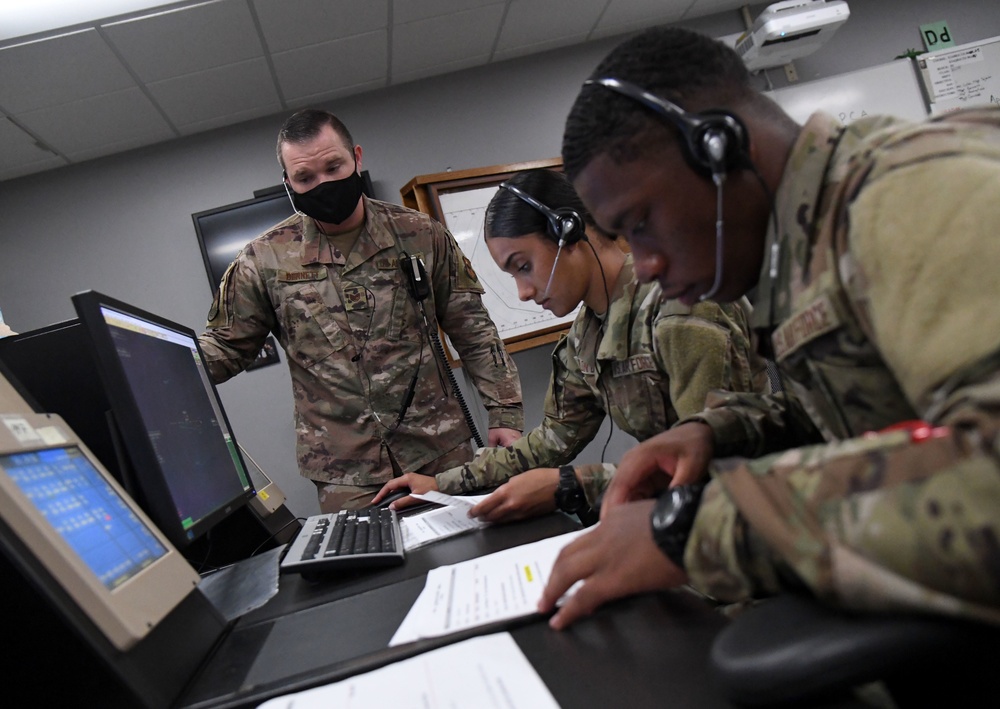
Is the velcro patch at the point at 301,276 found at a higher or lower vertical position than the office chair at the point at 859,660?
higher

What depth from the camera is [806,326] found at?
2.07ft

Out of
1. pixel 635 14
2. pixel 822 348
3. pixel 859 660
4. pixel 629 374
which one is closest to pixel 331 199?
pixel 629 374

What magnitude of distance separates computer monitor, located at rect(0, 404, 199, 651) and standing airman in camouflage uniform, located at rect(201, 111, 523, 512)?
1.09 m

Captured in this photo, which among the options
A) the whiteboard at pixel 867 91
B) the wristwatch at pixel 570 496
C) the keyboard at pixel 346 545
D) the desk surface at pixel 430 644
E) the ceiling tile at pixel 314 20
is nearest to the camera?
the desk surface at pixel 430 644

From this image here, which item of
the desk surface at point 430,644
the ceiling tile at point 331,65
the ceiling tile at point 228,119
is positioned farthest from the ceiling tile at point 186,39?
the desk surface at point 430,644

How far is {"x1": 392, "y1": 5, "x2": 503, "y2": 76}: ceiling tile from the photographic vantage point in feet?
10.3

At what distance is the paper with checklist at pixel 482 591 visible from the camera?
0.64 metres

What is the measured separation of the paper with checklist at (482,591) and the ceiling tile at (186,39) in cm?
254

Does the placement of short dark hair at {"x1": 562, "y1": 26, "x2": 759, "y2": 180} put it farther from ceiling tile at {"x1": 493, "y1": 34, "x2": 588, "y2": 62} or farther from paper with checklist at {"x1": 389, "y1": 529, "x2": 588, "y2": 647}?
ceiling tile at {"x1": 493, "y1": 34, "x2": 588, "y2": 62}

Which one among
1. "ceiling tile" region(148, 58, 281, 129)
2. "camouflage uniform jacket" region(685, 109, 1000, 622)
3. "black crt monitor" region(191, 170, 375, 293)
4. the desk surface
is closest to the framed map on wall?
"black crt monitor" region(191, 170, 375, 293)

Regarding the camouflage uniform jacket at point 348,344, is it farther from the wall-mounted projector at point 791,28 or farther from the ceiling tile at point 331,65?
the wall-mounted projector at point 791,28

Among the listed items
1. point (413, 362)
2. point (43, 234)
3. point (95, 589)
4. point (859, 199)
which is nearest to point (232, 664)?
point (95, 589)

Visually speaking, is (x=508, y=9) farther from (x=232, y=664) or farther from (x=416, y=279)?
(x=232, y=664)

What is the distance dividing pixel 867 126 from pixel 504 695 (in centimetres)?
60
